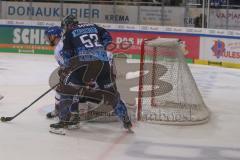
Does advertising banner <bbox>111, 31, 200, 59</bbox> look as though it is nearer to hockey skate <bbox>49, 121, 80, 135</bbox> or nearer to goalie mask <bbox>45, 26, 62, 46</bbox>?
goalie mask <bbox>45, 26, 62, 46</bbox>

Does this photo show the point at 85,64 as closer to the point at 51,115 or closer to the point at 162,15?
the point at 51,115

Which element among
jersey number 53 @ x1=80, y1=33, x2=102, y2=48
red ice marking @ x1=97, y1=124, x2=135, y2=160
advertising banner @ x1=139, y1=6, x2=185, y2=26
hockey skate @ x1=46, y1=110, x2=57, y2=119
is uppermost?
advertising banner @ x1=139, y1=6, x2=185, y2=26

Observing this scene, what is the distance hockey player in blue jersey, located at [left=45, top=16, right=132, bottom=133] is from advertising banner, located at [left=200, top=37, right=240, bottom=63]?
780 cm

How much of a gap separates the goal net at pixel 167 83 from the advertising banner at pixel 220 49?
20.9 feet

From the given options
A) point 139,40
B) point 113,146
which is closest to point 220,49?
point 139,40

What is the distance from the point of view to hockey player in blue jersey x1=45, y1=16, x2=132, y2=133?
21.1 feet

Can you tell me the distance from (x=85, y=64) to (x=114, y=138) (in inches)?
35.3

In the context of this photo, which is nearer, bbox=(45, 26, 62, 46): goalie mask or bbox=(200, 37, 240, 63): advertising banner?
bbox=(45, 26, 62, 46): goalie mask

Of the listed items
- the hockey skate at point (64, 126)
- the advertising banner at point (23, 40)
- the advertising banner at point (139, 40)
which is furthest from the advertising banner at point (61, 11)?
the hockey skate at point (64, 126)

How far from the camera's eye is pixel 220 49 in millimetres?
14008

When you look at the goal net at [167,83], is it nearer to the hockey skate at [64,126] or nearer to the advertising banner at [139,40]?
the hockey skate at [64,126]

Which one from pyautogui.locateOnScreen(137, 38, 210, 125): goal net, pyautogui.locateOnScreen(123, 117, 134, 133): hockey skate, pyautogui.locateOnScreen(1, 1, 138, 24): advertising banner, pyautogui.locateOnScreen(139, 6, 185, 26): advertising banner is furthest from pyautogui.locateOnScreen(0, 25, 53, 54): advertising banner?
pyautogui.locateOnScreen(123, 117, 134, 133): hockey skate

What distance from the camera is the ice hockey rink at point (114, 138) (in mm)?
5609

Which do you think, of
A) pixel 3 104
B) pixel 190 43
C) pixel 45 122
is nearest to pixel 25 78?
pixel 3 104
